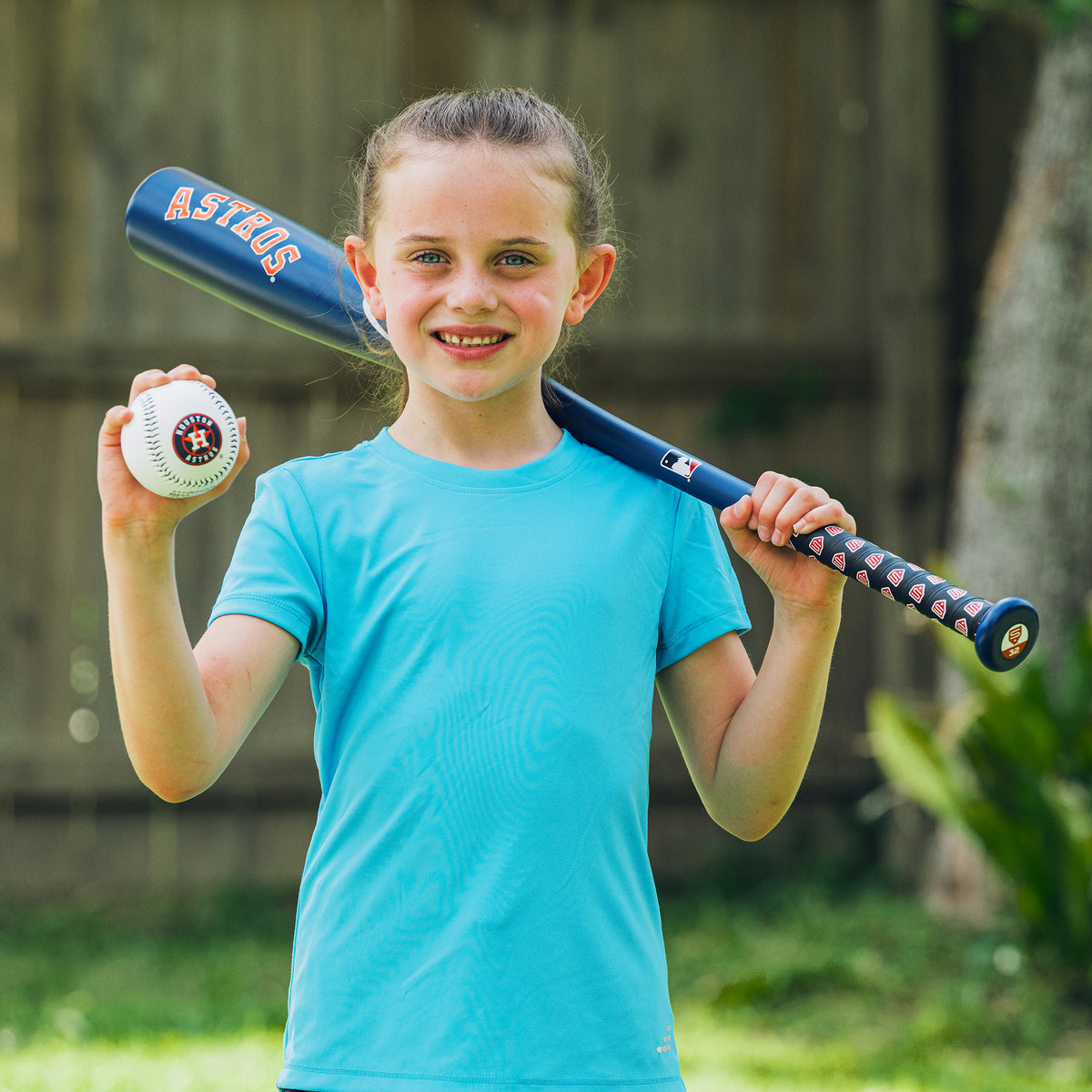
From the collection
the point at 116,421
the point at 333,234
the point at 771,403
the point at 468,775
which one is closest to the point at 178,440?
the point at 116,421

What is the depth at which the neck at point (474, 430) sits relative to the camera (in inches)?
61.2

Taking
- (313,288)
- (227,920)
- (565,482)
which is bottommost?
(227,920)

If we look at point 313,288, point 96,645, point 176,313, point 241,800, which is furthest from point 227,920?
point 313,288

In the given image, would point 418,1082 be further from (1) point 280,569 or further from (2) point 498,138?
(2) point 498,138

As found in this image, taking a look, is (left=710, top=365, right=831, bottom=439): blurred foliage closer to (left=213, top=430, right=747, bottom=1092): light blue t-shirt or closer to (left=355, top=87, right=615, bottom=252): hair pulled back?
(left=355, top=87, right=615, bottom=252): hair pulled back

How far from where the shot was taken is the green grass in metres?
3.11

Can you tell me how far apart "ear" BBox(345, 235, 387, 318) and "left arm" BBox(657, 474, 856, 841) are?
0.47 m

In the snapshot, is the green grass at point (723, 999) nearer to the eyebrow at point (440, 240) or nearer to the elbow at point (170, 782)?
Answer: the elbow at point (170, 782)

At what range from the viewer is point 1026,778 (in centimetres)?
338

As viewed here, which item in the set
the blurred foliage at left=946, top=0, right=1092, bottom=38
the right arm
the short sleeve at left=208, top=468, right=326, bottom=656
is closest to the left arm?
the short sleeve at left=208, top=468, right=326, bottom=656

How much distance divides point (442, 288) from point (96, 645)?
11.5 feet

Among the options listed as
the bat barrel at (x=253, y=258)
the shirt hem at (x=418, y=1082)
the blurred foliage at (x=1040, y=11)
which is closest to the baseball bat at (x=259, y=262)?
the bat barrel at (x=253, y=258)

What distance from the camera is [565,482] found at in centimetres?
155

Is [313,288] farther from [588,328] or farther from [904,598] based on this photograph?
[588,328]
